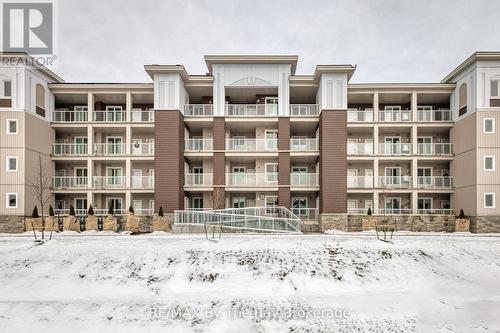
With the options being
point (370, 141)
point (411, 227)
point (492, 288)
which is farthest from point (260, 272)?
point (370, 141)

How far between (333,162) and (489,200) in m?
12.5

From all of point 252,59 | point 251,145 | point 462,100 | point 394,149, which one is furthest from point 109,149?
point 462,100

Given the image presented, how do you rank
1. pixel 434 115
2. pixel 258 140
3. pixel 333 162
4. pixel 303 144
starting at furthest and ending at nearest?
pixel 434 115 < pixel 303 144 < pixel 258 140 < pixel 333 162

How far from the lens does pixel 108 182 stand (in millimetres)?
30094

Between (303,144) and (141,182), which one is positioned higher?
(303,144)

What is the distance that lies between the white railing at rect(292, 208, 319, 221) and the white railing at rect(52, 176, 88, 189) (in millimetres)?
19347

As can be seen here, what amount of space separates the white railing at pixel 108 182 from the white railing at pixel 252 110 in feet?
37.7

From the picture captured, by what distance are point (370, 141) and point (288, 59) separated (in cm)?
1125

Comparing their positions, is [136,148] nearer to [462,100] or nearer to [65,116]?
[65,116]

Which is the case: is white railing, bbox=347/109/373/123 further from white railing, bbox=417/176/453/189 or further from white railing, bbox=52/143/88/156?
white railing, bbox=52/143/88/156

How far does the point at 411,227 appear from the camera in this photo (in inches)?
1096

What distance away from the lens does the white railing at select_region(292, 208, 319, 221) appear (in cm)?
2870

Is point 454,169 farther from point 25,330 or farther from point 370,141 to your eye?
point 25,330

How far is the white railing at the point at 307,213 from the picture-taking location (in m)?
28.7
